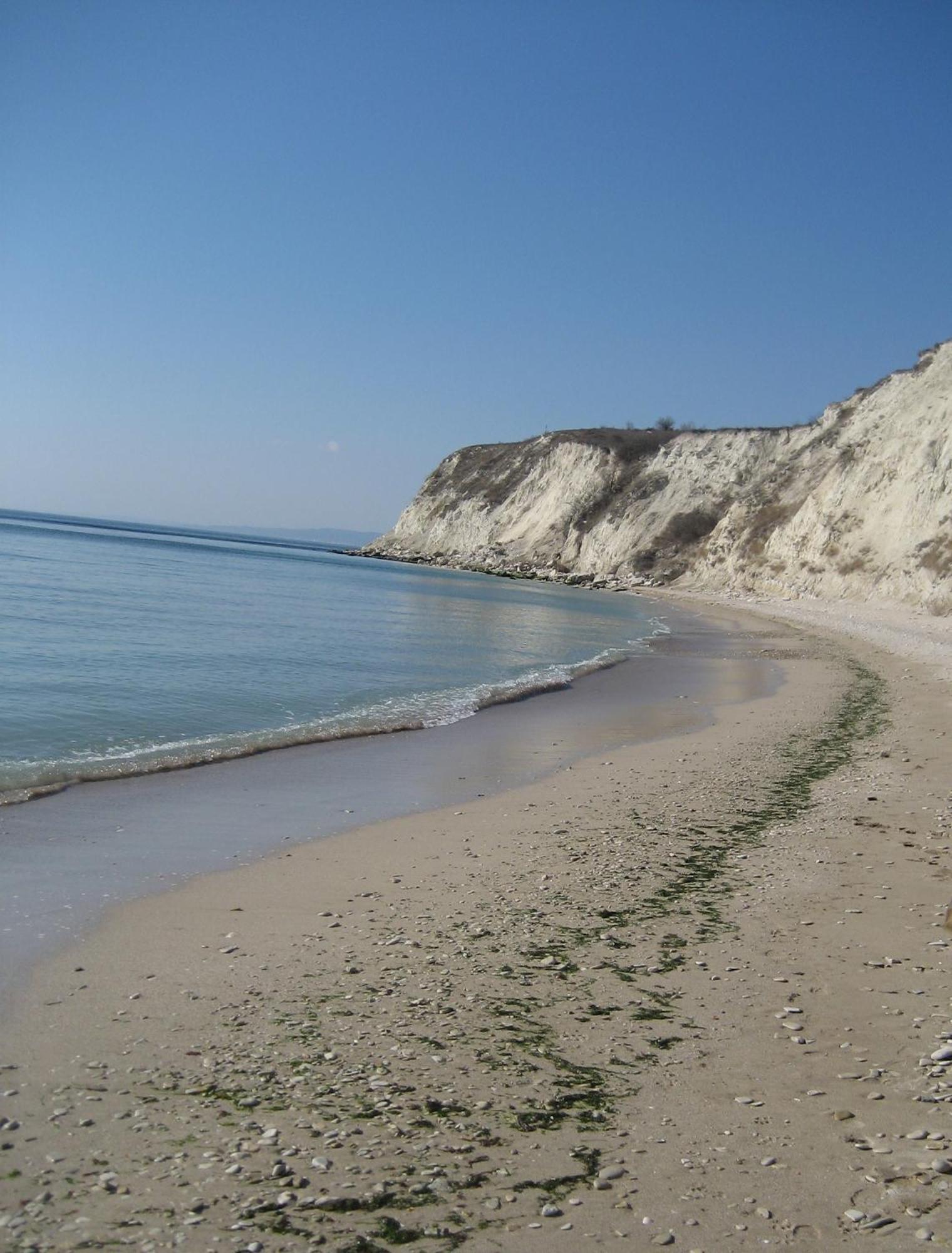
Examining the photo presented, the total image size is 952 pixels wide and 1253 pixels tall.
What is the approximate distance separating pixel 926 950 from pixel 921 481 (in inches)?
1545

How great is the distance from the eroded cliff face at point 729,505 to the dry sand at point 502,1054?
30.8 meters

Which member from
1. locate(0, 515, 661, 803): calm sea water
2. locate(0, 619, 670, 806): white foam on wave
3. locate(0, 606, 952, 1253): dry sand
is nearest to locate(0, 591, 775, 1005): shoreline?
locate(0, 619, 670, 806): white foam on wave

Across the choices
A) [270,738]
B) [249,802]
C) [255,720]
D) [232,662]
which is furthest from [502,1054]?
[232,662]

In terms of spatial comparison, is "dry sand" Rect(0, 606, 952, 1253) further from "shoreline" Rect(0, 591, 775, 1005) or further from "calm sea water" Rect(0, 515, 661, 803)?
"calm sea water" Rect(0, 515, 661, 803)

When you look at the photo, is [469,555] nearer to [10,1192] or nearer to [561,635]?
[561,635]

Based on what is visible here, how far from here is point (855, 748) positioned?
479 inches

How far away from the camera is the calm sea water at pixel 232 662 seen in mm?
11461

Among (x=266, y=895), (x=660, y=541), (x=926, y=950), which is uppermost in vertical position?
(x=660, y=541)

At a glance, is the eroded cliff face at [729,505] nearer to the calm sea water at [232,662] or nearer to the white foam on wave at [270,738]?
the calm sea water at [232,662]

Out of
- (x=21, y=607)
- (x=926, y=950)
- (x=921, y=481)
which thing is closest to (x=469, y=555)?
(x=921, y=481)

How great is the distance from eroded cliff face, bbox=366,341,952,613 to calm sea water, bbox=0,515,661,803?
429 inches

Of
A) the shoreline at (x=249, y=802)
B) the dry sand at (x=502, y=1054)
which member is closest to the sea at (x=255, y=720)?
the shoreline at (x=249, y=802)

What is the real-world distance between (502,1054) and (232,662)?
48.7ft

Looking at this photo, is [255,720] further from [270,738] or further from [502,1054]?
[502,1054]
